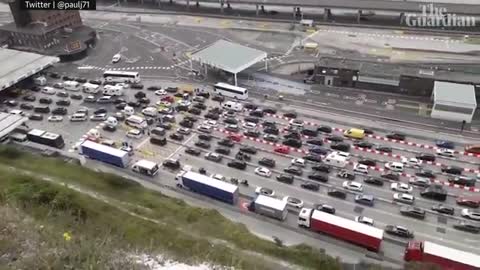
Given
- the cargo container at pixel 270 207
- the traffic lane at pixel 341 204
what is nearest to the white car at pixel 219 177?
the traffic lane at pixel 341 204

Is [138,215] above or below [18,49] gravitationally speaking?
below

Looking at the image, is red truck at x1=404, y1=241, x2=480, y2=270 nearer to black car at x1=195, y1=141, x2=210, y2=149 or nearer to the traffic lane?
the traffic lane

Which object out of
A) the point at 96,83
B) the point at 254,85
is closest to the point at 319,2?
the point at 254,85

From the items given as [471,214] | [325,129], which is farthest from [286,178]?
[471,214]

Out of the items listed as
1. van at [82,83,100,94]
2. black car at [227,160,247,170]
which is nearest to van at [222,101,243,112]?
black car at [227,160,247,170]

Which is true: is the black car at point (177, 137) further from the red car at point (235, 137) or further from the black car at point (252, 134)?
the black car at point (252, 134)

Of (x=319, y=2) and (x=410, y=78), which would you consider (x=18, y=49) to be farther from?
(x=410, y=78)
